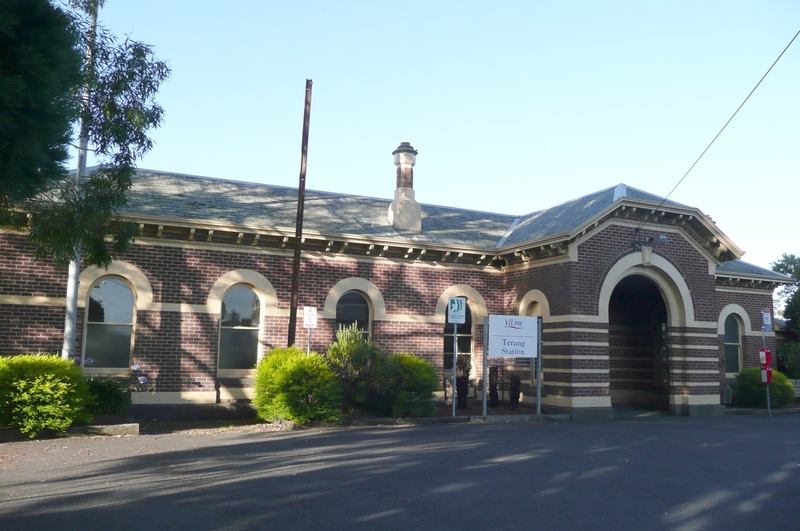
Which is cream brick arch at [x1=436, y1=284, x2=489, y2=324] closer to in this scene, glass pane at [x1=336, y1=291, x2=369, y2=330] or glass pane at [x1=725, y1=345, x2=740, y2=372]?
glass pane at [x1=336, y1=291, x2=369, y2=330]

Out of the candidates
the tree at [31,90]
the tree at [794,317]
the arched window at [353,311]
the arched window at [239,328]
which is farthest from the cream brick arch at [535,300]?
the tree at [794,317]

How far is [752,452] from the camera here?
11.9m

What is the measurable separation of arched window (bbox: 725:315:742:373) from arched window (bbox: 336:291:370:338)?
43.0 ft

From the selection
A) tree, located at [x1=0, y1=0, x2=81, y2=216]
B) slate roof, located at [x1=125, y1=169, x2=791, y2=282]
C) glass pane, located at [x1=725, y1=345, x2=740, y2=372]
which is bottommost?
glass pane, located at [x1=725, y1=345, x2=740, y2=372]

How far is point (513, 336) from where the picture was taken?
1689 centimetres

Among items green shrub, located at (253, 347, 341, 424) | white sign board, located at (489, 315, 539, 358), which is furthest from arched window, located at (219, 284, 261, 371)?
white sign board, located at (489, 315, 539, 358)

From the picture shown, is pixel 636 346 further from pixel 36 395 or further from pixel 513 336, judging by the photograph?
pixel 36 395

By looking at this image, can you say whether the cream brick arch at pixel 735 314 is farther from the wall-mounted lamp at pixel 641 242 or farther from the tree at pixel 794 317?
the wall-mounted lamp at pixel 641 242

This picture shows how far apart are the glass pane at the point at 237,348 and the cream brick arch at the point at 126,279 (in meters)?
1.99

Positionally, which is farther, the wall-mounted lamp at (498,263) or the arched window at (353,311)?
the wall-mounted lamp at (498,263)

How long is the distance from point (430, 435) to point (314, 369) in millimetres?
2912

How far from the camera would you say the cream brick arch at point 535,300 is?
18.5 meters

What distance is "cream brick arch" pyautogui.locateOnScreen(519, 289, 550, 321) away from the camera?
18520mm

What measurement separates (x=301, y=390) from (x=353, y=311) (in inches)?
182
